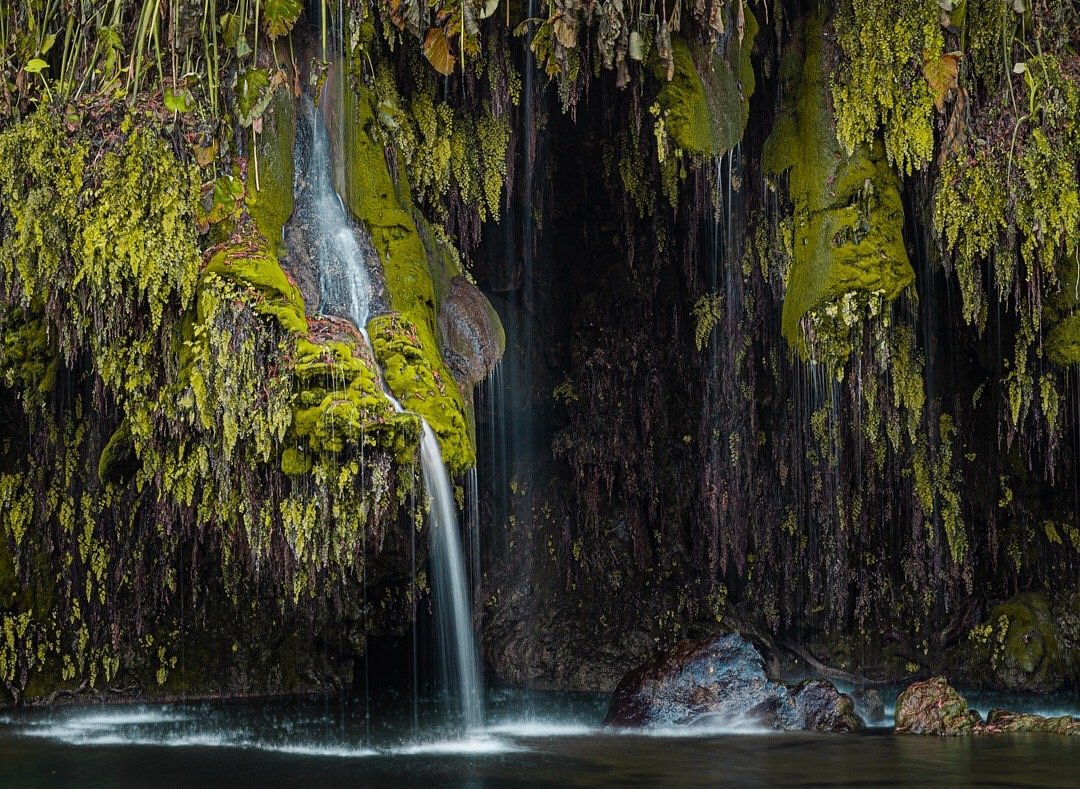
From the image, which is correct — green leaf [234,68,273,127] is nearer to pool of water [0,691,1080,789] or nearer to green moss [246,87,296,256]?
green moss [246,87,296,256]

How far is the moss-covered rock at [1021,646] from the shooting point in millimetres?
11047

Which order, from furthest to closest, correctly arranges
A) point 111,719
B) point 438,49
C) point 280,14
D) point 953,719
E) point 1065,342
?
point 111,719, point 1065,342, point 953,719, point 438,49, point 280,14

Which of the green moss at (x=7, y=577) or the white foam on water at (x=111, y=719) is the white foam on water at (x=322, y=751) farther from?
the green moss at (x=7, y=577)

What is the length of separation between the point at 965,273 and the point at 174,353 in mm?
5625

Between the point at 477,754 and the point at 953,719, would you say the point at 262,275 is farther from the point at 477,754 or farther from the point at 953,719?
the point at 953,719

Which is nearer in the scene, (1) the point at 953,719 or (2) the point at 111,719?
(1) the point at 953,719

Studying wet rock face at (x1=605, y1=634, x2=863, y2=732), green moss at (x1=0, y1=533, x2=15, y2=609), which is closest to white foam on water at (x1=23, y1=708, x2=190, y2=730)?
green moss at (x1=0, y1=533, x2=15, y2=609)

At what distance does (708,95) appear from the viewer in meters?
9.12

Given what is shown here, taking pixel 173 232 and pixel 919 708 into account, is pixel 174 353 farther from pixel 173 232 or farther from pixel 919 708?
pixel 919 708

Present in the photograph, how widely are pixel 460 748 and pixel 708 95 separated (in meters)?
4.93

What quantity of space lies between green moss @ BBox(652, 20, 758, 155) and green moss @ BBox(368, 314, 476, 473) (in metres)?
2.67

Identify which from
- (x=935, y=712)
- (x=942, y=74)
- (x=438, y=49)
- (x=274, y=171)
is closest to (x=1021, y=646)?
(x=935, y=712)

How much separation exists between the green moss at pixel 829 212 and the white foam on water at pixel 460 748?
11.8 feet

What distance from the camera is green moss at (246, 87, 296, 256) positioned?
26.0ft
